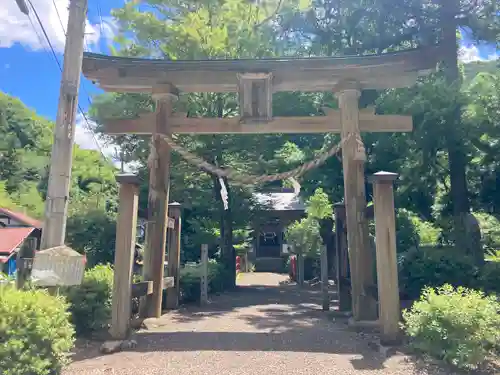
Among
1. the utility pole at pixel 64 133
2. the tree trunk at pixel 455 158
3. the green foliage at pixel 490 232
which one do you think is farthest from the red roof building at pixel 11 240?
the green foliage at pixel 490 232

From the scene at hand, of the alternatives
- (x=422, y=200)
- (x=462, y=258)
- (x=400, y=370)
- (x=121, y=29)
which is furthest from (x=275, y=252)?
(x=400, y=370)

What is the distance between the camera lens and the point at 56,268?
4992 mm

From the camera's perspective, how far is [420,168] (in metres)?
12.1

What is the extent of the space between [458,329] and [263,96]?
4.77 meters

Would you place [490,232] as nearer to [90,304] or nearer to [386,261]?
[386,261]

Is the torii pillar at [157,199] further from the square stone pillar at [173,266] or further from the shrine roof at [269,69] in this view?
the square stone pillar at [173,266]

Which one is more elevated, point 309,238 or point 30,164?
point 30,164

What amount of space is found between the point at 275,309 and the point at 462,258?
4.21 meters

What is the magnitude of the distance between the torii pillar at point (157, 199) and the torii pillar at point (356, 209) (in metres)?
3.10

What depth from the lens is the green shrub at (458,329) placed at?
193 inches

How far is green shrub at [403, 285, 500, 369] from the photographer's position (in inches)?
193

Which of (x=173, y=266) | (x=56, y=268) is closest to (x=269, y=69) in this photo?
(x=56, y=268)

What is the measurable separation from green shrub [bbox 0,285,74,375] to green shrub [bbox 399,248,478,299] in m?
6.60

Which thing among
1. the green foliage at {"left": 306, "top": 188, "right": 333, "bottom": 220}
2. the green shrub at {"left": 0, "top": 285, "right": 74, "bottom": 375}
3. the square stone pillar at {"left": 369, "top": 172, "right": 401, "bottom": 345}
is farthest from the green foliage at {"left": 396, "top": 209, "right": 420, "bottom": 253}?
the green shrub at {"left": 0, "top": 285, "right": 74, "bottom": 375}
